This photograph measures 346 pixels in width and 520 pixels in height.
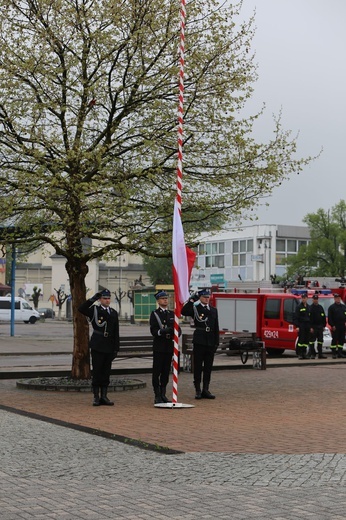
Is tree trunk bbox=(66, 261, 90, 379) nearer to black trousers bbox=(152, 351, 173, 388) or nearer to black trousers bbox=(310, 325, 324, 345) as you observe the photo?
black trousers bbox=(152, 351, 173, 388)

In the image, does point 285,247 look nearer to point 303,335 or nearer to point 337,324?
point 337,324

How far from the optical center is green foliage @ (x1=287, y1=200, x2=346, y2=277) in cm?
8062

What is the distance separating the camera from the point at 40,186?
1620cm

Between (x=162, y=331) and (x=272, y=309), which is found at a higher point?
(x=272, y=309)

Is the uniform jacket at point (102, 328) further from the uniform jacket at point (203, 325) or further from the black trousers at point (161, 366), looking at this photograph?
the uniform jacket at point (203, 325)

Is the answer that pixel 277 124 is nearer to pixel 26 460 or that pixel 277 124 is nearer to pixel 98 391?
pixel 98 391

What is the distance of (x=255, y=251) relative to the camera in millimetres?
118750

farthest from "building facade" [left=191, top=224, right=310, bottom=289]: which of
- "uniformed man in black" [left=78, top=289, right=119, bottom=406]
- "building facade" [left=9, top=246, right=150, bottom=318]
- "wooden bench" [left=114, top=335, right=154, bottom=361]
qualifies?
"uniformed man in black" [left=78, top=289, right=119, bottom=406]

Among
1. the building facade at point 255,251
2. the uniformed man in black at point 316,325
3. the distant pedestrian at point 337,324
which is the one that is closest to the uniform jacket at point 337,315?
the distant pedestrian at point 337,324

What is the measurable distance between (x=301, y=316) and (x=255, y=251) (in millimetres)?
92037

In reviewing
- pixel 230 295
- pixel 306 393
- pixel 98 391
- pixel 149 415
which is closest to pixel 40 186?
pixel 98 391

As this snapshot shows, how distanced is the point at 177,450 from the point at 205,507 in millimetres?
2775

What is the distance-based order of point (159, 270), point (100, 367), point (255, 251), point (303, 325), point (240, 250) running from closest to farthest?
point (100, 367) < point (303, 325) < point (159, 270) < point (255, 251) < point (240, 250)

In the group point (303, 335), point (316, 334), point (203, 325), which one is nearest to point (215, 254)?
point (316, 334)
